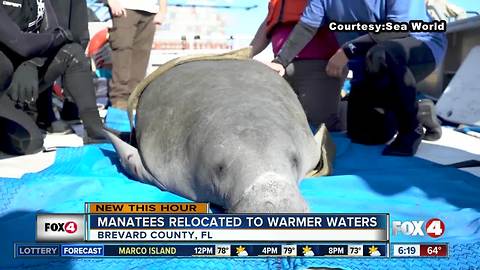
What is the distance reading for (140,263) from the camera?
1.77 m

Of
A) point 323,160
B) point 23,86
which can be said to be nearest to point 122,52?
point 23,86

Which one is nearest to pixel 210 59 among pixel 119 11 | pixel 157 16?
pixel 119 11

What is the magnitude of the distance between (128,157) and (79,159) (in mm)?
698

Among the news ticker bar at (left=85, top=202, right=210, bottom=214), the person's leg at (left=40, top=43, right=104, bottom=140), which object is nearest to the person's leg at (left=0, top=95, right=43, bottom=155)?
the person's leg at (left=40, top=43, right=104, bottom=140)

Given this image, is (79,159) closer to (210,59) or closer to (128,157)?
(128,157)

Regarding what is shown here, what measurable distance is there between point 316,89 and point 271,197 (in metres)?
2.77

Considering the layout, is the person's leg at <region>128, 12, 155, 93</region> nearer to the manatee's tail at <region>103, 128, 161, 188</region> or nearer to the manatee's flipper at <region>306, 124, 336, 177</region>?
the manatee's tail at <region>103, 128, 161, 188</region>

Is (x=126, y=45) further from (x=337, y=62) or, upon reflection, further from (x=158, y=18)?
(x=337, y=62)

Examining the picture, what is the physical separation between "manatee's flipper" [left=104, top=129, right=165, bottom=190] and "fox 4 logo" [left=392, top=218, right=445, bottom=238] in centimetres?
116

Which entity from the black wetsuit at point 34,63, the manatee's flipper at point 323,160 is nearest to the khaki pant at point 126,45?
the black wetsuit at point 34,63

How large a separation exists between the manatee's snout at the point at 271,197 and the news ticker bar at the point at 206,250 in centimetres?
14

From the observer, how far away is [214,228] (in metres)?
1.76

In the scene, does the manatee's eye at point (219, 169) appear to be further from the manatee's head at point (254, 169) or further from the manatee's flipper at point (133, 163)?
the manatee's flipper at point (133, 163)

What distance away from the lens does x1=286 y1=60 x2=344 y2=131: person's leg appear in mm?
4441
